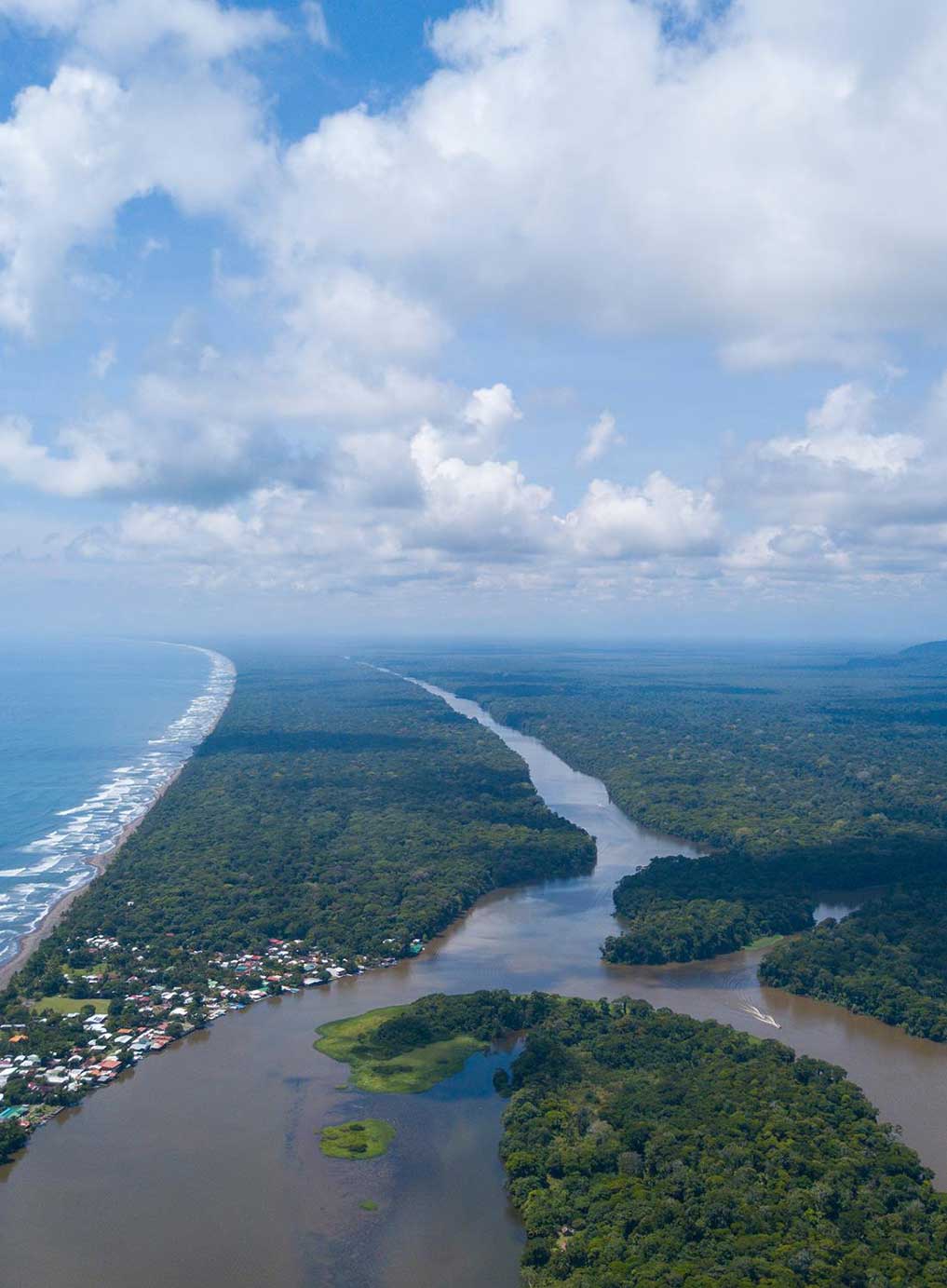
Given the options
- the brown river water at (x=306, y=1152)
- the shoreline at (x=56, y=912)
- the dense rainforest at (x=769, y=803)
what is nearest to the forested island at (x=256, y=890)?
the shoreline at (x=56, y=912)

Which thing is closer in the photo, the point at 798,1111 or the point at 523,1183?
the point at 523,1183

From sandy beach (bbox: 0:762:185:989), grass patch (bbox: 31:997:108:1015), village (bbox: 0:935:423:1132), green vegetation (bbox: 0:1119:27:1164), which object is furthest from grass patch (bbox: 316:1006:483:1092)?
sandy beach (bbox: 0:762:185:989)

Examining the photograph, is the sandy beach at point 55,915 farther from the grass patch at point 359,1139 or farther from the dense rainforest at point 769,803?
the dense rainforest at point 769,803

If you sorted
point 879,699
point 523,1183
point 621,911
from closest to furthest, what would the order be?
1. point 523,1183
2. point 621,911
3. point 879,699

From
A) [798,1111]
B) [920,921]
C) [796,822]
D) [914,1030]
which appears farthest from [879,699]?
[798,1111]

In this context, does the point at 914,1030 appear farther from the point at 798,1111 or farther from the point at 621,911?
the point at 621,911

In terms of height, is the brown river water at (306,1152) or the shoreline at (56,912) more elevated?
the shoreline at (56,912)
